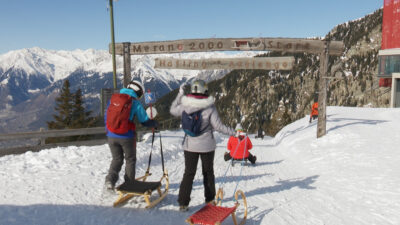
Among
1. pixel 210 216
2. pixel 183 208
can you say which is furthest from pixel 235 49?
pixel 210 216

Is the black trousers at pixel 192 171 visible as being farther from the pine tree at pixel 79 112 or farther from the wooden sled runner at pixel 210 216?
the pine tree at pixel 79 112

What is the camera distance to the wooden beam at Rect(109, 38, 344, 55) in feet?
36.7

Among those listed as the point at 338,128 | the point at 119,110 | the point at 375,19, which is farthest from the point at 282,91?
the point at 119,110

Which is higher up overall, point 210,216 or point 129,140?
point 129,140

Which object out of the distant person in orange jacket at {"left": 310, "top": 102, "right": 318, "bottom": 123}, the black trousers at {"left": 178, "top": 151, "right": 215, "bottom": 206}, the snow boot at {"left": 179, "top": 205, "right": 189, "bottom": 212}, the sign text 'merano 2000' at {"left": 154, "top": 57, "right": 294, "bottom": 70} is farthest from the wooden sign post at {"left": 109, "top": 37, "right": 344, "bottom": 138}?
the distant person in orange jacket at {"left": 310, "top": 102, "right": 318, "bottom": 123}

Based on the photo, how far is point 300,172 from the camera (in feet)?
29.6

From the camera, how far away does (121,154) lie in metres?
5.38

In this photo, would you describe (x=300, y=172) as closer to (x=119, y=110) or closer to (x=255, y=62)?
(x=255, y=62)

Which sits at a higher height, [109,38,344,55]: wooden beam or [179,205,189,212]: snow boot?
[109,38,344,55]: wooden beam

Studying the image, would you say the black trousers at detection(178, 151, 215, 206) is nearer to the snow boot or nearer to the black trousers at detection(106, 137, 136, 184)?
the snow boot

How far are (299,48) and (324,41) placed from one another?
1191mm

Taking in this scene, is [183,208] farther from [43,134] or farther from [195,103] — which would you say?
[43,134]

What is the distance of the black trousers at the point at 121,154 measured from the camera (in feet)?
17.1

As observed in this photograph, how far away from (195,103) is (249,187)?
3239 mm
